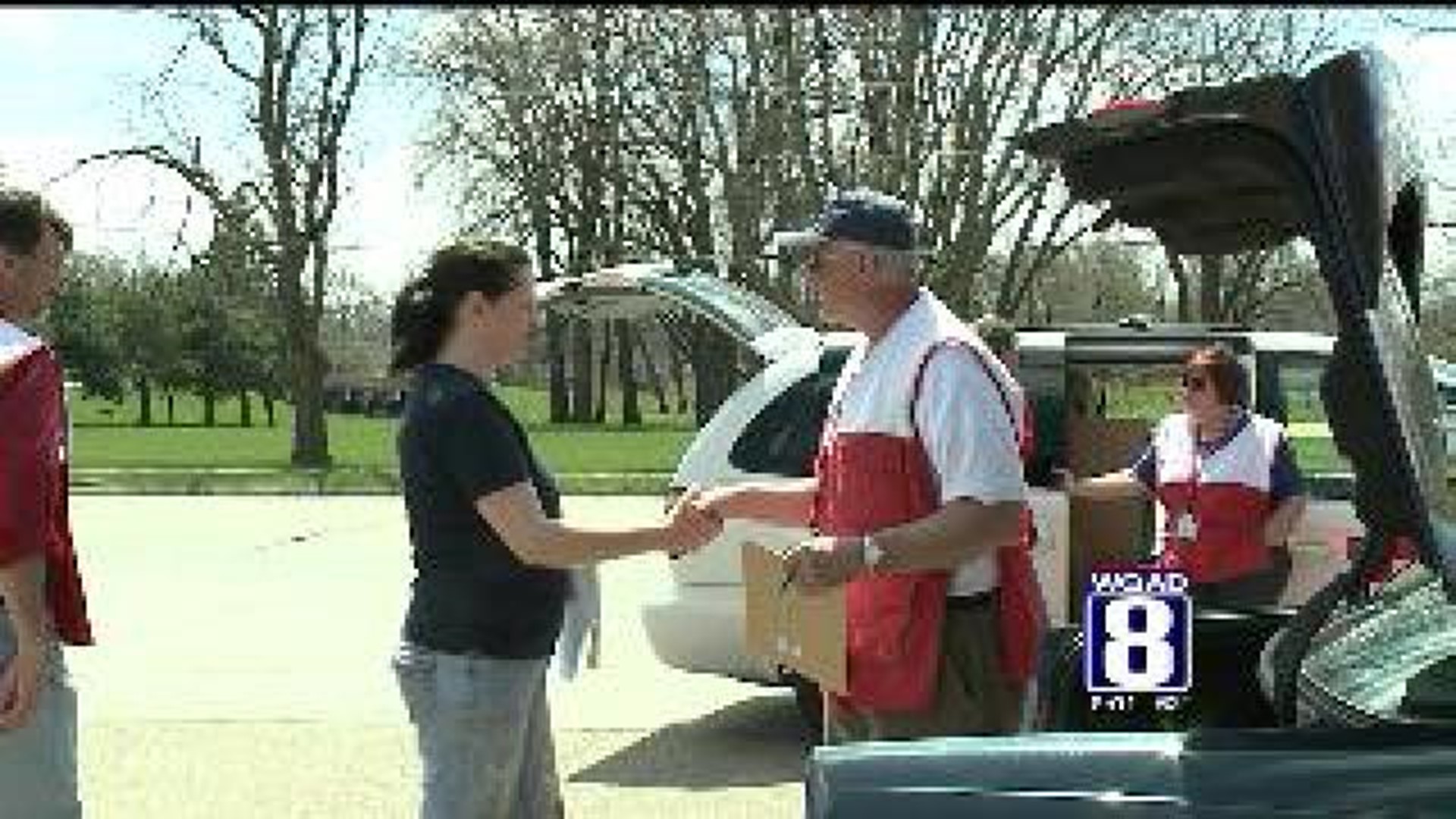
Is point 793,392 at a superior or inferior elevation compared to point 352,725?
superior

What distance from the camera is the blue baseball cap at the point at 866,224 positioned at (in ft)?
13.2

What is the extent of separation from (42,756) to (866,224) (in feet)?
6.37

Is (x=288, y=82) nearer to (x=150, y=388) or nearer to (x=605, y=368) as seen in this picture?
(x=605, y=368)

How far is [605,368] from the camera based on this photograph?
7638 centimetres

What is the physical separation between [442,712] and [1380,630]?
192cm

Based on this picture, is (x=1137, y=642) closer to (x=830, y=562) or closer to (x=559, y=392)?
(x=830, y=562)

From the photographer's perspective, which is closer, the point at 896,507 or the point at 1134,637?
the point at 1134,637

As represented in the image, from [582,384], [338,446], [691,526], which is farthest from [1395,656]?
[582,384]

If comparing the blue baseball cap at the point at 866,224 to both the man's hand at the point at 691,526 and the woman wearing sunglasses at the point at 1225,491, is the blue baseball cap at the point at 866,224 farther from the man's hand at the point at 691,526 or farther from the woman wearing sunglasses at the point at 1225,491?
the woman wearing sunglasses at the point at 1225,491

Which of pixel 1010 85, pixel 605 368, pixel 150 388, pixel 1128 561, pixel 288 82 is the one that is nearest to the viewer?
pixel 1128 561

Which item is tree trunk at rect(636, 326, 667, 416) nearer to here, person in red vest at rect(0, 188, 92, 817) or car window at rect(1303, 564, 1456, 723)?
person in red vest at rect(0, 188, 92, 817)

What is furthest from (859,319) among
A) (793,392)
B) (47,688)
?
(793,392)

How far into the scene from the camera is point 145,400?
87250mm

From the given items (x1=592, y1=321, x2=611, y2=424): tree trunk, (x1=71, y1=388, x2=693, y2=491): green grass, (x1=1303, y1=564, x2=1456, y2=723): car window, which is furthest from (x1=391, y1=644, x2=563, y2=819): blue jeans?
(x1=592, y1=321, x2=611, y2=424): tree trunk
